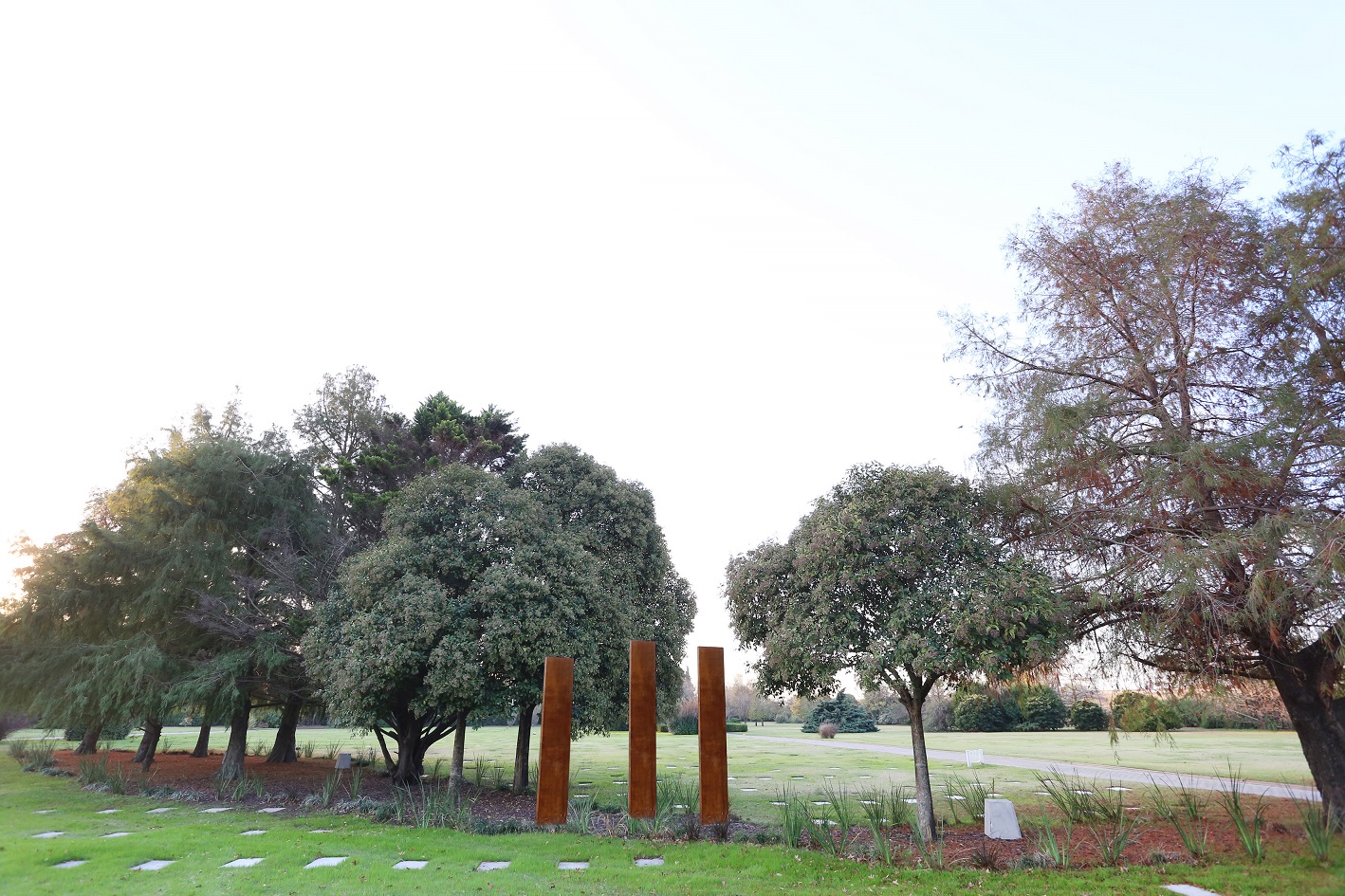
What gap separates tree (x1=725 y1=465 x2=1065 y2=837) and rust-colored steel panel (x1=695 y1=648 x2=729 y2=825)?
3.65ft

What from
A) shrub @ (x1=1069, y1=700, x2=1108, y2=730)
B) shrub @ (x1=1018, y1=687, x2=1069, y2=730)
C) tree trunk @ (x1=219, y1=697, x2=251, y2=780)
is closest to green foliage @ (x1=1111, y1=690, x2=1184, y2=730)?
tree trunk @ (x1=219, y1=697, x2=251, y2=780)

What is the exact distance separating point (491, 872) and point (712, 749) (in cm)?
335

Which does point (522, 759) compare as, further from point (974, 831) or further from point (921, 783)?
point (974, 831)

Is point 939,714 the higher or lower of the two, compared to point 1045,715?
lower

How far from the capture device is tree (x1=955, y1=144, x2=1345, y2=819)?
8375 mm

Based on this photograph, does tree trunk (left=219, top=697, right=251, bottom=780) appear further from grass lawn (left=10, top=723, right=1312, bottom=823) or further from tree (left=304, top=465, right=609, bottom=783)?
tree (left=304, top=465, right=609, bottom=783)

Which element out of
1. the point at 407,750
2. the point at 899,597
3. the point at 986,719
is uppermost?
the point at 899,597

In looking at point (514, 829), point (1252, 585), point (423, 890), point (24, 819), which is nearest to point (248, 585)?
point (24, 819)

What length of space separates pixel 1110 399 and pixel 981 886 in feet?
23.2

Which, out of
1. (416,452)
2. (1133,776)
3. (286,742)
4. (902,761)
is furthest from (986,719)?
(416,452)

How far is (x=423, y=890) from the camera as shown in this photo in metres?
7.19

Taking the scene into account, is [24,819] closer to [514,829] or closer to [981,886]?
[514,829]

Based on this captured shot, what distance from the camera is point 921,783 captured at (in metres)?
9.56

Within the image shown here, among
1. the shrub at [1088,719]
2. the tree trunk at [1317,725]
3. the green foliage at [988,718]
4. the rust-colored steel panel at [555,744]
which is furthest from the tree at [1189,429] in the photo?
the green foliage at [988,718]
